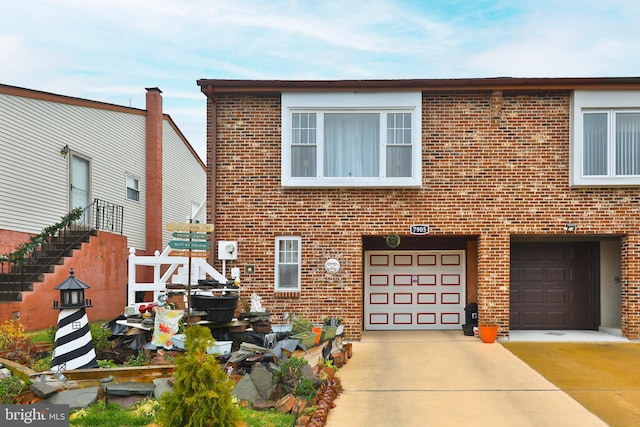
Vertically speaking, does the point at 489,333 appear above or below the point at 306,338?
below

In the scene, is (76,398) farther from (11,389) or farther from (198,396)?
(198,396)

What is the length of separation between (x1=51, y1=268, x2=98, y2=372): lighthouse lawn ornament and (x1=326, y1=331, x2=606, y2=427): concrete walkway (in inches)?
146

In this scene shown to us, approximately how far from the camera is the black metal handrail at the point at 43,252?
12.6 metres

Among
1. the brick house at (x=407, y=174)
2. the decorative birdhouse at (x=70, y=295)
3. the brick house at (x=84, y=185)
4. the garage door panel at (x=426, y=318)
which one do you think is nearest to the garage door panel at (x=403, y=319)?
the garage door panel at (x=426, y=318)

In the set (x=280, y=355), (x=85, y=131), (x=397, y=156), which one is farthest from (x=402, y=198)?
(x=85, y=131)

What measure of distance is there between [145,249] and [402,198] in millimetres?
11180

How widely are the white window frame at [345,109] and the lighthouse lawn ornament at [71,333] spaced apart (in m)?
6.20

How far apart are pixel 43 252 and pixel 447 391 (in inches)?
415

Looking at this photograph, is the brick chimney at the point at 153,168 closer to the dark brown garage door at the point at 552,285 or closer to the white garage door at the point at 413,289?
the white garage door at the point at 413,289

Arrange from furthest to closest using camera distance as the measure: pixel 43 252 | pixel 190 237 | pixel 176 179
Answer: pixel 176 179
pixel 43 252
pixel 190 237

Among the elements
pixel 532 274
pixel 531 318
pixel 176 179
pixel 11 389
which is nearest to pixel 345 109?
pixel 532 274

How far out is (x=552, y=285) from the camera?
1515cm

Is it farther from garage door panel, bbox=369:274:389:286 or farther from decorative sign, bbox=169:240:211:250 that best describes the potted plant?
decorative sign, bbox=169:240:211:250

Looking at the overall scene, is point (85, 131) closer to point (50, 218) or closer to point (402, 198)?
point (50, 218)
